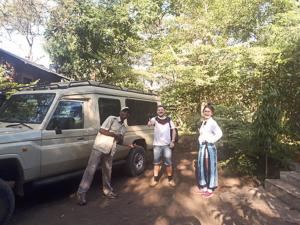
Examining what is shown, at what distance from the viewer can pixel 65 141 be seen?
21.3ft

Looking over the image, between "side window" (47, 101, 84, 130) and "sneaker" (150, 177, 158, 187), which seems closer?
"side window" (47, 101, 84, 130)

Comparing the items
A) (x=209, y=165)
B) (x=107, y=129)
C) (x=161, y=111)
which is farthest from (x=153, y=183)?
(x=107, y=129)

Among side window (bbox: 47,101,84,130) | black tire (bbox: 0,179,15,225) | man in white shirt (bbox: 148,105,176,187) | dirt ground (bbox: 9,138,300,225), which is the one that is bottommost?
dirt ground (bbox: 9,138,300,225)

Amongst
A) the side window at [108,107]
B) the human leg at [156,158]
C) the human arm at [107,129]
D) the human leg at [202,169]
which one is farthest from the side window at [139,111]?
the human leg at [202,169]

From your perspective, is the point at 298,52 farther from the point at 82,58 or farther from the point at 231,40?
the point at 82,58

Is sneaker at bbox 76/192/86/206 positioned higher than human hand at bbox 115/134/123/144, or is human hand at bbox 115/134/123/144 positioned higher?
human hand at bbox 115/134/123/144

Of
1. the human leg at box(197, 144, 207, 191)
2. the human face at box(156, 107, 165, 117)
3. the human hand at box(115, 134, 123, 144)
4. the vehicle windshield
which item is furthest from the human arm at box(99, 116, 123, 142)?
the human leg at box(197, 144, 207, 191)

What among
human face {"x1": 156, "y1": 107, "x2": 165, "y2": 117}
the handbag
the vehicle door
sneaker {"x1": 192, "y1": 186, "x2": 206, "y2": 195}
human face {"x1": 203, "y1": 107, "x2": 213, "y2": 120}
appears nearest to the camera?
the vehicle door

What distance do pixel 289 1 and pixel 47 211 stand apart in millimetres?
13222

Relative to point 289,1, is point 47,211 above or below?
below

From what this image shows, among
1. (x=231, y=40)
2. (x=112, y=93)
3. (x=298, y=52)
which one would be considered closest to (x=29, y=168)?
(x=112, y=93)

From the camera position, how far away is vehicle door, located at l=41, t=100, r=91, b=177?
610 cm

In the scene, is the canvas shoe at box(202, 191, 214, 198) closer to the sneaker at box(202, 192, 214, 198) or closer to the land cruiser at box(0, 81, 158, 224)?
the sneaker at box(202, 192, 214, 198)

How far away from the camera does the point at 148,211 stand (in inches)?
240
